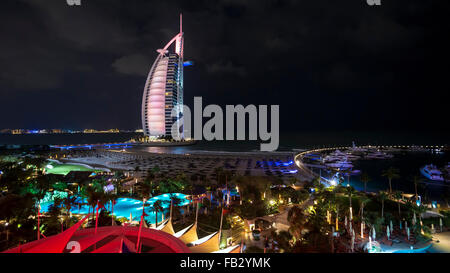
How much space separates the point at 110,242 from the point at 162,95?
10142cm

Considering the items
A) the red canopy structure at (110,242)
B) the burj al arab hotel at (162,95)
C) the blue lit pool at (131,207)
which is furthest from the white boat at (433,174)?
the burj al arab hotel at (162,95)

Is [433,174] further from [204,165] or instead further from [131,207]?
[131,207]

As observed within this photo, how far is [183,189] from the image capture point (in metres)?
22.7

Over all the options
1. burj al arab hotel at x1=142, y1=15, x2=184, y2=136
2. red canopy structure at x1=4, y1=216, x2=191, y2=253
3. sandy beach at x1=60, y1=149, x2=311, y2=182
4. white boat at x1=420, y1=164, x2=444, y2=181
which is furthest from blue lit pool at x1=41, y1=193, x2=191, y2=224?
burj al arab hotel at x1=142, y1=15, x2=184, y2=136

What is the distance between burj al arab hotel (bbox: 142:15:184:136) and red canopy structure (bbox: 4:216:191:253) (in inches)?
3881

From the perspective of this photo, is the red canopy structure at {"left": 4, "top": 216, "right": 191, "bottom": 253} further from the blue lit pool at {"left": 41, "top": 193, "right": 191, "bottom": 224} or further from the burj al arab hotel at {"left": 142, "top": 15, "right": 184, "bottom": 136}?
the burj al arab hotel at {"left": 142, "top": 15, "right": 184, "bottom": 136}

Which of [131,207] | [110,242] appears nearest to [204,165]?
[131,207]

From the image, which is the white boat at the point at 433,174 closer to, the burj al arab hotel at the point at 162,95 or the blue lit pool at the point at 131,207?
the blue lit pool at the point at 131,207

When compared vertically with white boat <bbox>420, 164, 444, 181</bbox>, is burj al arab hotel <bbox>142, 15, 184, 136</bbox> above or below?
above

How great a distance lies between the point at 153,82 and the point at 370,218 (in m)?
105

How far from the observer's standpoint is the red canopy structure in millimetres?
6466

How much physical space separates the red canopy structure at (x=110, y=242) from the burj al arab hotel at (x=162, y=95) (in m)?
98.6
